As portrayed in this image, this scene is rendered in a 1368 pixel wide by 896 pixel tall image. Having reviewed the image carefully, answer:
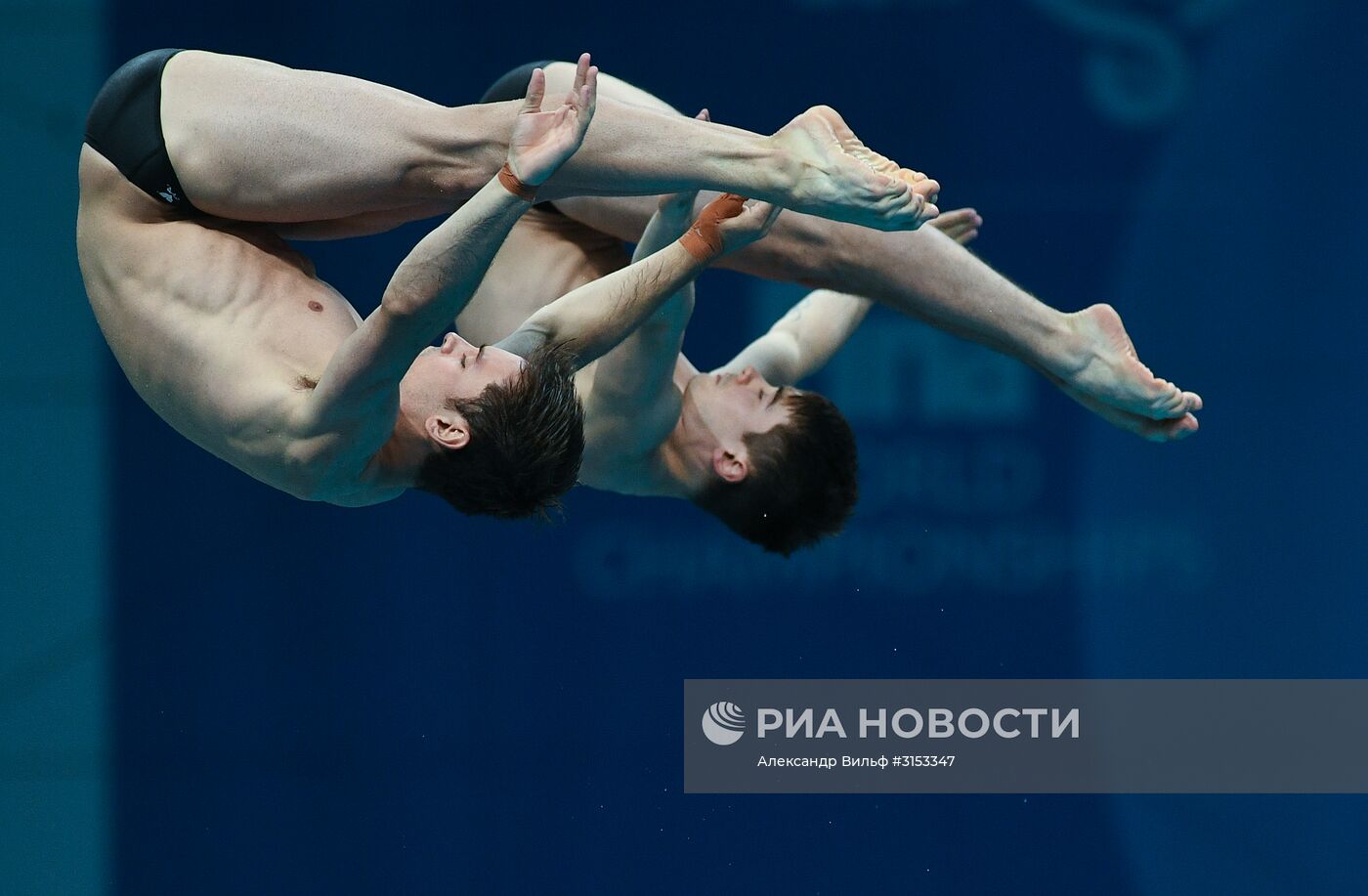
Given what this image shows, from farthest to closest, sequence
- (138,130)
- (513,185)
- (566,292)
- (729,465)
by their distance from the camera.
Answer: (729,465)
(566,292)
(138,130)
(513,185)

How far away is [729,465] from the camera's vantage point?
12.1 feet

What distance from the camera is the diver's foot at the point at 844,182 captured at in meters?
2.56

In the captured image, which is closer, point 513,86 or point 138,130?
point 138,130

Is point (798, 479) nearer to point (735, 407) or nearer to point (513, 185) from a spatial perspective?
point (735, 407)

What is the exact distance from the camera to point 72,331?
4.54 m

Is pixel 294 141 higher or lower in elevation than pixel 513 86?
lower

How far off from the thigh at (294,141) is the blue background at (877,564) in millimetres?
1686

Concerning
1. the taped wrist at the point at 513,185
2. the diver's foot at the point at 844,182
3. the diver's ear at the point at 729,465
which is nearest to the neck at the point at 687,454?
the diver's ear at the point at 729,465

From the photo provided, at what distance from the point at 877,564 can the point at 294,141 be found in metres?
2.26

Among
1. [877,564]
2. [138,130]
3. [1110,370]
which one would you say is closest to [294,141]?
[138,130]

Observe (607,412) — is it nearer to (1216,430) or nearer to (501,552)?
(501,552)

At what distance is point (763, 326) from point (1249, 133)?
136cm

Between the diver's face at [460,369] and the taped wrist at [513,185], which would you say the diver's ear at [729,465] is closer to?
the diver's face at [460,369]

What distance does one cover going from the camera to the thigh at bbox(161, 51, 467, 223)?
108 inches
